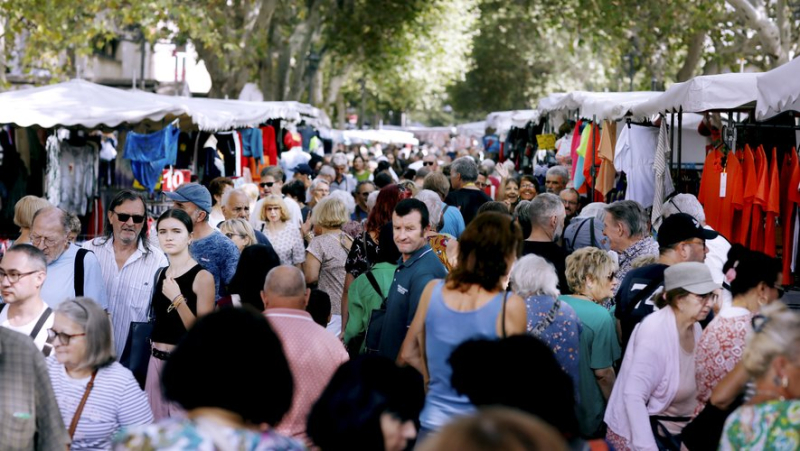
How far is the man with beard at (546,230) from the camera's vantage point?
7.89 meters

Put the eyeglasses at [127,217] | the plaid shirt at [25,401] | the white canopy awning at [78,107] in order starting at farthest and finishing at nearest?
the white canopy awning at [78,107] → the eyeglasses at [127,217] → the plaid shirt at [25,401]

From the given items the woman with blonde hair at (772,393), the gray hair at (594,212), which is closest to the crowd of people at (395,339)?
the woman with blonde hair at (772,393)

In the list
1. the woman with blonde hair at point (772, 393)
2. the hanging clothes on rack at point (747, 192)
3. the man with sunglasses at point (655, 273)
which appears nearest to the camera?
the woman with blonde hair at point (772, 393)

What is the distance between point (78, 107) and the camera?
13.9 m

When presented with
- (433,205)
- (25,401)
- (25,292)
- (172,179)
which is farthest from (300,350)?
(172,179)

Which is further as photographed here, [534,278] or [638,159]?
[638,159]

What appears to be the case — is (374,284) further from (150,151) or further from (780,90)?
(150,151)

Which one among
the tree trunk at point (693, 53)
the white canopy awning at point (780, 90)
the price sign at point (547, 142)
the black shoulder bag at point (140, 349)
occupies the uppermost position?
the tree trunk at point (693, 53)

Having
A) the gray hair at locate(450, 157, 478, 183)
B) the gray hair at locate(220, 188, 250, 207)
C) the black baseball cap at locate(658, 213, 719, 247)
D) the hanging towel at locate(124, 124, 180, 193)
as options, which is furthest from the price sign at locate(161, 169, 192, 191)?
the black baseball cap at locate(658, 213, 719, 247)

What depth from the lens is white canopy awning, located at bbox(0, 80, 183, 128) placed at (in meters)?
13.4

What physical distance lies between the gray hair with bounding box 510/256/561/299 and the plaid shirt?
242cm

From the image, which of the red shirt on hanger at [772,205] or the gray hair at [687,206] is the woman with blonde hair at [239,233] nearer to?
the gray hair at [687,206]

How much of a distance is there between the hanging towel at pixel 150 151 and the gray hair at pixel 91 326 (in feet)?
35.4

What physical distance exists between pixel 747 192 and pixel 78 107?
846 centimetres
